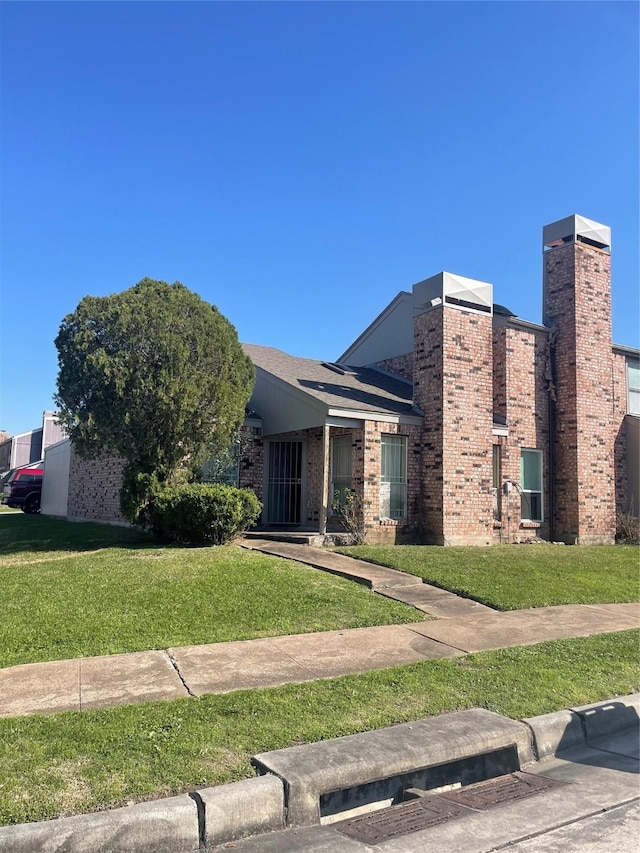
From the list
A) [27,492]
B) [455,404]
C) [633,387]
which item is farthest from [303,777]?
[27,492]

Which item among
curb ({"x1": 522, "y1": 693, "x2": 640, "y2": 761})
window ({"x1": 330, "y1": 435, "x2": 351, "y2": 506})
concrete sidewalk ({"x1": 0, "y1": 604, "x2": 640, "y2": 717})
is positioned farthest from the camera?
window ({"x1": 330, "y1": 435, "x2": 351, "y2": 506})

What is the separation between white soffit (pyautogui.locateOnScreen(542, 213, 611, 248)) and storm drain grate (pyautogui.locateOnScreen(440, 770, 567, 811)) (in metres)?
15.0

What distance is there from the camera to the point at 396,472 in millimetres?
14625

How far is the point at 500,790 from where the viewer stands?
4.42 meters

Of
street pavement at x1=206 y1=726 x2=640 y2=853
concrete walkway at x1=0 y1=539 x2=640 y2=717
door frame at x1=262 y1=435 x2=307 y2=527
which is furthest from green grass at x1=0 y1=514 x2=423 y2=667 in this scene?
door frame at x1=262 y1=435 x2=307 y2=527

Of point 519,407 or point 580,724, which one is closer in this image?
point 580,724

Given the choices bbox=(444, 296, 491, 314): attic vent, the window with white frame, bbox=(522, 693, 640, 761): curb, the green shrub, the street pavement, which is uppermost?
bbox=(444, 296, 491, 314): attic vent

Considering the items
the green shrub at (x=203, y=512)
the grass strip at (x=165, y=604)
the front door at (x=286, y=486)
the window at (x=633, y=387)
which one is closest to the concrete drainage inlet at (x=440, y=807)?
the grass strip at (x=165, y=604)

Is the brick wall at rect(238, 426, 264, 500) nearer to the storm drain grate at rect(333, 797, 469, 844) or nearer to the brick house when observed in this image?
the brick house

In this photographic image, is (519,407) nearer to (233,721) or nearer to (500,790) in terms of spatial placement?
(500,790)

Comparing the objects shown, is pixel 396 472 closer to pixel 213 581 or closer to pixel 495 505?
pixel 495 505

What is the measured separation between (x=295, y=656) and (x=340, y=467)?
28.0 feet

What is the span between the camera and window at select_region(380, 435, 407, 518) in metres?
14.4

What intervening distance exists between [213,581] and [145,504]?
14.0 ft
